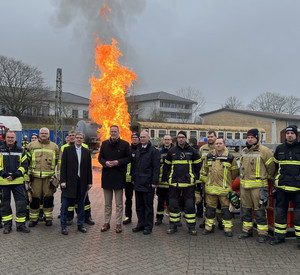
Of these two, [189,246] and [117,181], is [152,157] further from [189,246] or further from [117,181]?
[189,246]

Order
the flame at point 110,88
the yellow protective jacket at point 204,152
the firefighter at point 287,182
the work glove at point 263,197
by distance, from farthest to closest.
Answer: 1. the flame at point 110,88
2. the yellow protective jacket at point 204,152
3. the work glove at point 263,197
4. the firefighter at point 287,182

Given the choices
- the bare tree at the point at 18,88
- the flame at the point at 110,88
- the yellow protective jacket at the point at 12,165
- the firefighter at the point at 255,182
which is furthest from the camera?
the bare tree at the point at 18,88

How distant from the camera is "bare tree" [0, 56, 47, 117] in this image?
39.6m

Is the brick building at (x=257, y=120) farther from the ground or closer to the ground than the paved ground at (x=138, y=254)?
farther from the ground

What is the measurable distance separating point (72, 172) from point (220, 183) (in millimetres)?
3035

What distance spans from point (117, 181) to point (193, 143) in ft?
8.06

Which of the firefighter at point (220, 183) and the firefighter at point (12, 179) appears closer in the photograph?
the firefighter at point (220, 183)

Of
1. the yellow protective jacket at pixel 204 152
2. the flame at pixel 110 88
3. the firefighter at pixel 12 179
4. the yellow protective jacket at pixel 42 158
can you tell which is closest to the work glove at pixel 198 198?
the yellow protective jacket at pixel 204 152

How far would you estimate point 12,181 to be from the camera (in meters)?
5.97

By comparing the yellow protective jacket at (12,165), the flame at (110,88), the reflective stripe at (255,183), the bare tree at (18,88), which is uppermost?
the bare tree at (18,88)

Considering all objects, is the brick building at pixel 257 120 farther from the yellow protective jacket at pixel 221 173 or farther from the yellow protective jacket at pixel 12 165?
the yellow protective jacket at pixel 12 165

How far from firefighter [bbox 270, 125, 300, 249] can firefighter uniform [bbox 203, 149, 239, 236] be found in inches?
33.9

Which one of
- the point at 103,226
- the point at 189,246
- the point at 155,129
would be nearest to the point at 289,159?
the point at 189,246

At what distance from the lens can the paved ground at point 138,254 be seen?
425 centimetres
